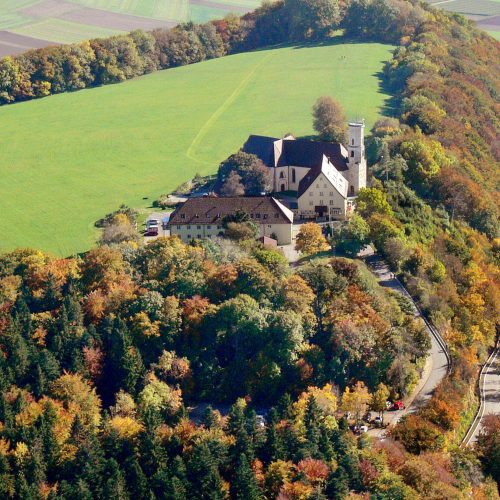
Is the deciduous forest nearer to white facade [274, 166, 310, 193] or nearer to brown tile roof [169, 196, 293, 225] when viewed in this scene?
brown tile roof [169, 196, 293, 225]

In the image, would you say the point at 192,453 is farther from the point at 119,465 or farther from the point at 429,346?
the point at 429,346

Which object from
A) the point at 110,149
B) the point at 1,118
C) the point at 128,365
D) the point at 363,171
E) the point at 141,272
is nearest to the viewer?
the point at 128,365

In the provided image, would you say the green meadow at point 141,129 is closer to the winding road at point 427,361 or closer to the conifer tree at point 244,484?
the winding road at point 427,361

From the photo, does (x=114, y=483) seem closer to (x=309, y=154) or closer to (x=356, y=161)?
(x=356, y=161)

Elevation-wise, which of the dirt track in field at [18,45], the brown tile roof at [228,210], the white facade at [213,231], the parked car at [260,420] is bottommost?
the dirt track in field at [18,45]

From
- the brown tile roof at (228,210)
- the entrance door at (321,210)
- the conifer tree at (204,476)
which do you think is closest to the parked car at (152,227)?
the brown tile roof at (228,210)

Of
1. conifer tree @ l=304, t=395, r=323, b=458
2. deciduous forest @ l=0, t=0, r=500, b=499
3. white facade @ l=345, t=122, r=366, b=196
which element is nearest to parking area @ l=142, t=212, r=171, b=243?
deciduous forest @ l=0, t=0, r=500, b=499

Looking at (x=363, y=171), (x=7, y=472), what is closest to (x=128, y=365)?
(x=7, y=472)
